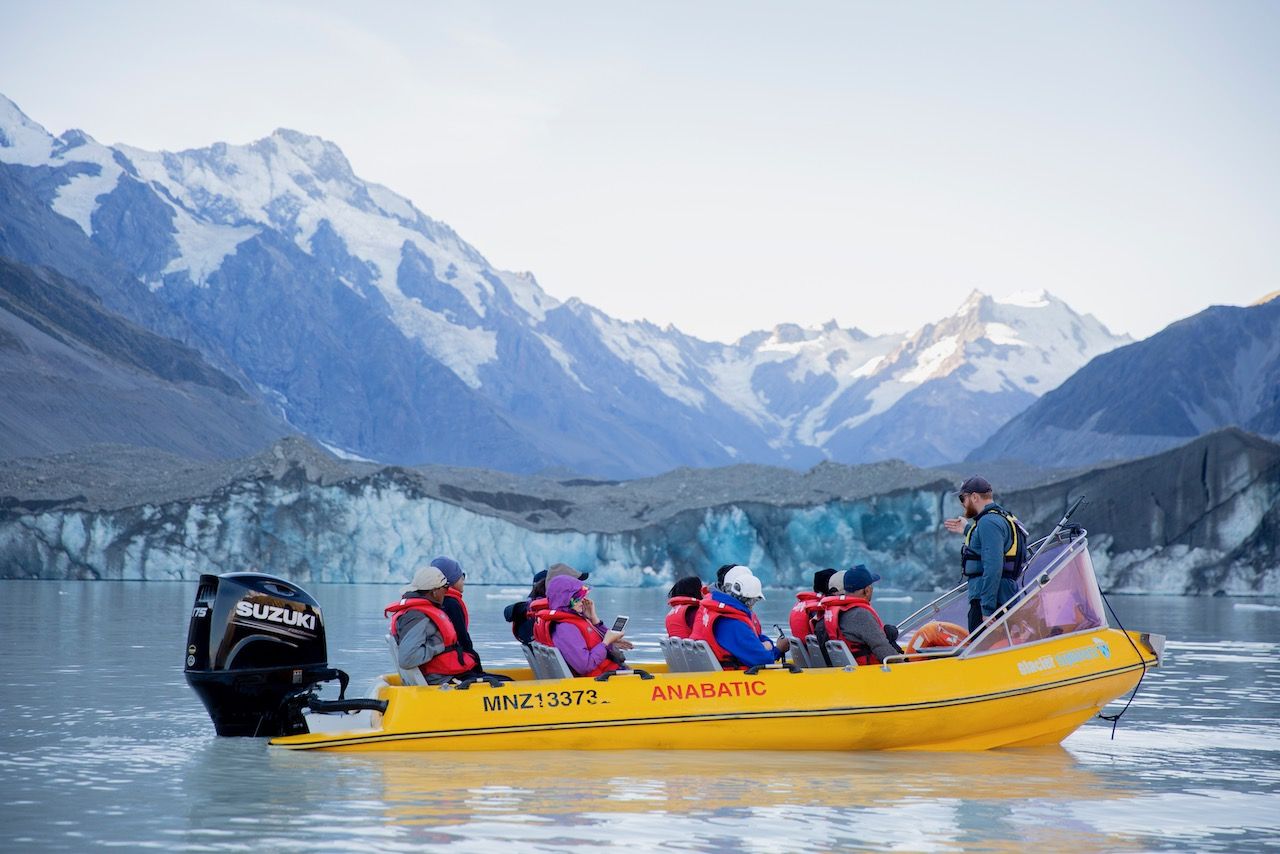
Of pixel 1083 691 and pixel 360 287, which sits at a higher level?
pixel 360 287

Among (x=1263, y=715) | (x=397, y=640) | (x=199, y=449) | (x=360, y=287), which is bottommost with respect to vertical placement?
(x=1263, y=715)

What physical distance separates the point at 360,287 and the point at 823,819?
640ft

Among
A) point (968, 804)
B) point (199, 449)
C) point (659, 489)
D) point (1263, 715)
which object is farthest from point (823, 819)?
point (199, 449)

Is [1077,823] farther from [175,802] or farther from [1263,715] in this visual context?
[1263,715]

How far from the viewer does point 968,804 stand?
30.2 feet

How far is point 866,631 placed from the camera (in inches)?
452

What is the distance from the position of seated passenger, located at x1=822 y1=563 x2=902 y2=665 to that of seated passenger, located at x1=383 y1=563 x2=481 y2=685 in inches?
108

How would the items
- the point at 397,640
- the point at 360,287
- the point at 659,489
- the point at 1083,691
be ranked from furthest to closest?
the point at 360,287
the point at 659,489
the point at 1083,691
the point at 397,640

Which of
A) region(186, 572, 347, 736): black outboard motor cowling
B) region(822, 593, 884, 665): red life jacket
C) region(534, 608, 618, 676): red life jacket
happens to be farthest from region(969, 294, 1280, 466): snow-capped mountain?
region(186, 572, 347, 736): black outboard motor cowling

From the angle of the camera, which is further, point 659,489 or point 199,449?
point 199,449

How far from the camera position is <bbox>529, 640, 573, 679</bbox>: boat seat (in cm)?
1118

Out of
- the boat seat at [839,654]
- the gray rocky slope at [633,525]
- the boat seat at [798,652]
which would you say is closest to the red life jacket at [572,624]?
the boat seat at [798,652]

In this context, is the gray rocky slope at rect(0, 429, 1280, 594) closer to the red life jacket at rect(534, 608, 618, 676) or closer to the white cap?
the white cap

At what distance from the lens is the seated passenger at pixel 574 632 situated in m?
11.1
